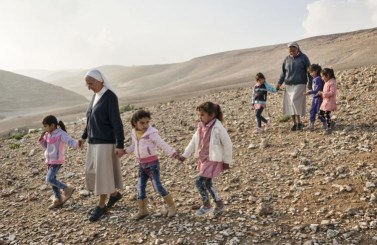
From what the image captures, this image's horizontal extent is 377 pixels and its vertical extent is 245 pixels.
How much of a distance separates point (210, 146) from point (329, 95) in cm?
462

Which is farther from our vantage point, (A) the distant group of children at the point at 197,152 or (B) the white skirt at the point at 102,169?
(B) the white skirt at the point at 102,169

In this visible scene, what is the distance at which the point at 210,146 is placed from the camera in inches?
221

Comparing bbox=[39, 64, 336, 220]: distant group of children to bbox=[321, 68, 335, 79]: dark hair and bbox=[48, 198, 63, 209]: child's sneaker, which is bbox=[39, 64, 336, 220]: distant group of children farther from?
bbox=[321, 68, 335, 79]: dark hair

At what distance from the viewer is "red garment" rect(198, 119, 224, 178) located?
18.6 feet

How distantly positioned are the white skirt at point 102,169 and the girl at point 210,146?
1.28m

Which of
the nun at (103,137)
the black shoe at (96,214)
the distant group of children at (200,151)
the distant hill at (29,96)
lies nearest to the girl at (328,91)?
the distant group of children at (200,151)

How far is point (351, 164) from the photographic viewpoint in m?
7.13

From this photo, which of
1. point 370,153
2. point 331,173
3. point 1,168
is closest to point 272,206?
point 331,173

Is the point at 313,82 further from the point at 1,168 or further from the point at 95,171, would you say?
the point at 1,168

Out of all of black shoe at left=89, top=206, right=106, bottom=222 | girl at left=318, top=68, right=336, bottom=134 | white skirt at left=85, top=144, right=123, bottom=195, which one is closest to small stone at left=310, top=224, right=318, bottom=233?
white skirt at left=85, top=144, right=123, bottom=195

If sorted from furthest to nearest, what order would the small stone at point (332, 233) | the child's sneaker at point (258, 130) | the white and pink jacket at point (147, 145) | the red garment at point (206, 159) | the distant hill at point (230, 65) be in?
the distant hill at point (230, 65)
the child's sneaker at point (258, 130)
the white and pink jacket at point (147, 145)
the red garment at point (206, 159)
the small stone at point (332, 233)

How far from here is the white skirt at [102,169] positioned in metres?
6.05

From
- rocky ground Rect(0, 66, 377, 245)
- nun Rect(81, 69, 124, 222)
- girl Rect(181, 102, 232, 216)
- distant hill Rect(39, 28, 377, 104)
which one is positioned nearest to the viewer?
rocky ground Rect(0, 66, 377, 245)

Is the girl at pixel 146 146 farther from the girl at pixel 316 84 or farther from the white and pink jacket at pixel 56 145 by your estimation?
the girl at pixel 316 84
